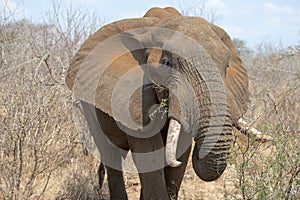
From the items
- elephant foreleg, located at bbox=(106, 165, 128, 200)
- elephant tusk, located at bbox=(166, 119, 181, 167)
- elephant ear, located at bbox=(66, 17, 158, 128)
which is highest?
elephant ear, located at bbox=(66, 17, 158, 128)

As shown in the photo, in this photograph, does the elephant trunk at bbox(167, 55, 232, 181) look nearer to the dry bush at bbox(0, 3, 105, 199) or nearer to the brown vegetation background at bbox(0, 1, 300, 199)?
the brown vegetation background at bbox(0, 1, 300, 199)

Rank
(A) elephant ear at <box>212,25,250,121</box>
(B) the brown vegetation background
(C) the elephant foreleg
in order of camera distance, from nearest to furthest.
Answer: (B) the brown vegetation background
(A) elephant ear at <box>212,25,250,121</box>
(C) the elephant foreleg

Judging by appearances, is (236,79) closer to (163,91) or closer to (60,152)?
(163,91)

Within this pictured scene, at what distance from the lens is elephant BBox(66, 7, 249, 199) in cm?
287

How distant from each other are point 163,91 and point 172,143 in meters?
0.45

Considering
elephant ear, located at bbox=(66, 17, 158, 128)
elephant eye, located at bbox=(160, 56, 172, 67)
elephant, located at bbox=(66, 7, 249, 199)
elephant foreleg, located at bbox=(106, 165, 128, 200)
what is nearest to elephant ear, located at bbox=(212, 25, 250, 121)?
elephant, located at bbox=(66, 7, 249, 199)

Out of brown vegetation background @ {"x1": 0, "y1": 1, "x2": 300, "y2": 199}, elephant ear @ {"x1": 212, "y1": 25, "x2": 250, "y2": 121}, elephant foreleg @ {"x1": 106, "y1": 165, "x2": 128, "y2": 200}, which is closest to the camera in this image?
brown vegetation background @ {"x1": 0, "y1": 1, "x2": 300, "y2": 199}

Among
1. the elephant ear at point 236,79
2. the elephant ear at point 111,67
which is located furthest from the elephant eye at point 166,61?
the elephant ear at point 236,79

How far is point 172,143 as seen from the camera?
2898 millimetres

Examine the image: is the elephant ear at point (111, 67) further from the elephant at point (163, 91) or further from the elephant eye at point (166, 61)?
the elephant eye at point (166, 61)

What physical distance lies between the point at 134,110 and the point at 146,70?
0.26 metres

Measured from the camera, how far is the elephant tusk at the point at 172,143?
2.86 metres

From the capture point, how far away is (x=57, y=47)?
242 inches

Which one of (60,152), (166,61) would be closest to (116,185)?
(60,152)
